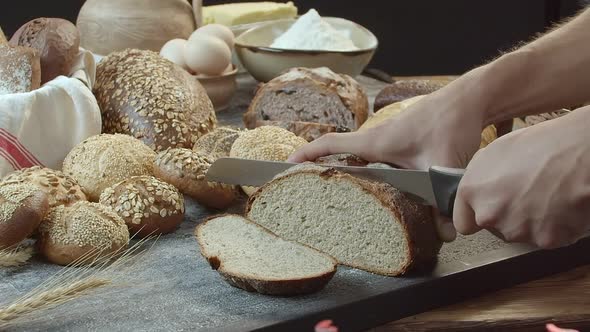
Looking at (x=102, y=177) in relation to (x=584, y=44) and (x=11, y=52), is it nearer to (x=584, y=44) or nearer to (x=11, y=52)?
(x=11, y=52)

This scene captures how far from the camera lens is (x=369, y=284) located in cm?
179

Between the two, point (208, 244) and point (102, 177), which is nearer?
point (208, 244)

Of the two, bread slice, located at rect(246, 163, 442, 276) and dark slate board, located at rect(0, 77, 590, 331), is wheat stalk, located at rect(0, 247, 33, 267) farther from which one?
bread slice, located at rect(246, 163, 442, 276)

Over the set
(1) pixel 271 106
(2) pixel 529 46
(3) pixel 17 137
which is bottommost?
(1) pixel 271 106

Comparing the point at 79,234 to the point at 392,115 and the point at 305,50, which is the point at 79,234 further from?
the point at 305,50

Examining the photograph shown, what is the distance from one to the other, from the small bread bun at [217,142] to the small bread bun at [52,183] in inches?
15.8

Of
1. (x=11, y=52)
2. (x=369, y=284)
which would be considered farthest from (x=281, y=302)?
(x=11, y=52)

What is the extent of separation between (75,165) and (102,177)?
0.29 feet

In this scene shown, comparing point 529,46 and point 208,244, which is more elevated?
point 529,46

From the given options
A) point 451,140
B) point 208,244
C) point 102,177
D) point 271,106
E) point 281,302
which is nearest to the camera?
point 281,302

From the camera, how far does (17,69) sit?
7.36ft

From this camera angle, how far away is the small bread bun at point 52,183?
1.97 meters

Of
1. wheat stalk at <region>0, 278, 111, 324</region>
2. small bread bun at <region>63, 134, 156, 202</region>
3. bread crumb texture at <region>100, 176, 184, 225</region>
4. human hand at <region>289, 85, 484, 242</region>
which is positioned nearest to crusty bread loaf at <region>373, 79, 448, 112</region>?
human hand at <region>289, 85, 484, 242</region>

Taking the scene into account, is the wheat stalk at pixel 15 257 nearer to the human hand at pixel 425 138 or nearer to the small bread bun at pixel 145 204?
the small bread bun at pixel 145 204
